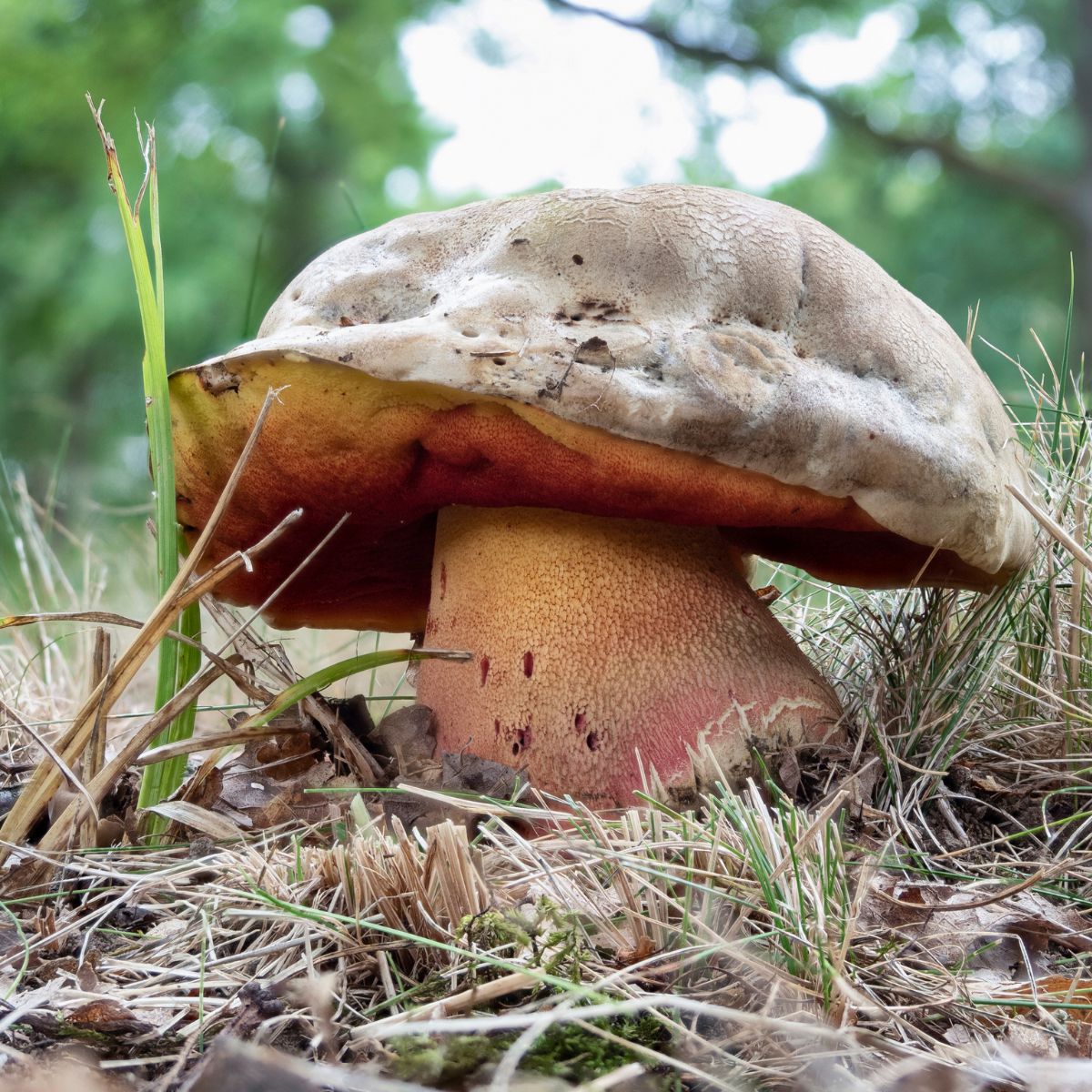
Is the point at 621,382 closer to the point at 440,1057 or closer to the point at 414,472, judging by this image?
the point at 414,472

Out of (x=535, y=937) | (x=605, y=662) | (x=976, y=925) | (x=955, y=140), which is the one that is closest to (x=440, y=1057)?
(x=535, y=937)

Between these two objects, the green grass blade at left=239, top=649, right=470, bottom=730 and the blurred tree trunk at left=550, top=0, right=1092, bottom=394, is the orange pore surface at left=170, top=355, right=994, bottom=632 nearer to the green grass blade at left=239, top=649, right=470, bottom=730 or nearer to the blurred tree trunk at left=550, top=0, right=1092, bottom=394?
the green grass blade at left=239, top=649, right=470, bottom=730

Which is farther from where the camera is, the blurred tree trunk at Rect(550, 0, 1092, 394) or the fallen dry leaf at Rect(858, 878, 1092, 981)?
the blurred tree trunk at Rect(550, 0, 1092, 394)

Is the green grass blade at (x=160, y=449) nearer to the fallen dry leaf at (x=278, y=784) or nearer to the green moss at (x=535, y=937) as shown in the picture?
the fallen dry leaf at (x=278, y=784)

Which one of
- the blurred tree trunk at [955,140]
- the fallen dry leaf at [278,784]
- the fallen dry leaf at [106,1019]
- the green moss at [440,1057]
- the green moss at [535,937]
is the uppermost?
the blurred tree trunk at [955,140]

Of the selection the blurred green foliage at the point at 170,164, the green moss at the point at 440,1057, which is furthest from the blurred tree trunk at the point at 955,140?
the green moss at the point at 440,1057

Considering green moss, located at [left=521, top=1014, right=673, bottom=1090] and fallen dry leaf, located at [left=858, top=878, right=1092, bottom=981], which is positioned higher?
green moss, located at [left=521, top=1014, right=673, bottom=1090]

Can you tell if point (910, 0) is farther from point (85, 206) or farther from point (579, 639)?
point (579, 639)

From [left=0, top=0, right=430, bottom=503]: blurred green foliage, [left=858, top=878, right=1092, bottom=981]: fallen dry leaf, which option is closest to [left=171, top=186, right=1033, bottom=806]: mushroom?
[left=858, top=878, right=1092, bottom=981]: fallen dry leaf
